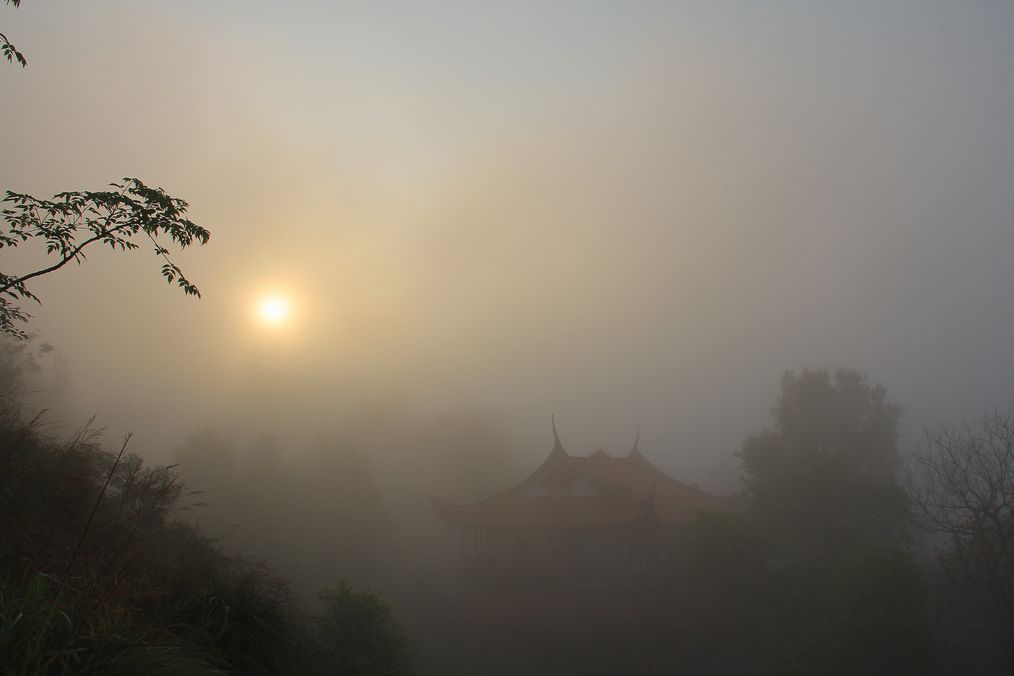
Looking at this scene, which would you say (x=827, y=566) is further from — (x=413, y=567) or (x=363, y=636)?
(x=413, y=567)

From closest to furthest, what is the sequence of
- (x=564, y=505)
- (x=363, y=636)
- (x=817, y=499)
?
(x=363, y=636) < (x=817, y=499) < (x=564, y=505)

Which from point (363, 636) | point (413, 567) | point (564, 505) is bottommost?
point (363, 636)

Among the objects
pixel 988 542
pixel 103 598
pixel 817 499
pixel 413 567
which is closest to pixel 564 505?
pixel 817 499

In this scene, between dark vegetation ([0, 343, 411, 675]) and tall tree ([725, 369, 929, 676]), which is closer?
dark vegetation ([0, 343, 411, 675])

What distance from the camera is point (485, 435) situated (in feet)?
181

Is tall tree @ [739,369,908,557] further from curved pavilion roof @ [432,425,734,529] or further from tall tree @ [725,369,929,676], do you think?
curved pavilion roof @ [432,425,734,529]

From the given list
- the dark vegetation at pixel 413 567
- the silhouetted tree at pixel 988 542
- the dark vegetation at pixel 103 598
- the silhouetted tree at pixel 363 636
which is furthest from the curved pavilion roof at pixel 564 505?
the dark vegetation at pixel 103 598

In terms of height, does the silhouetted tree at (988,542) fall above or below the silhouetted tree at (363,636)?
above

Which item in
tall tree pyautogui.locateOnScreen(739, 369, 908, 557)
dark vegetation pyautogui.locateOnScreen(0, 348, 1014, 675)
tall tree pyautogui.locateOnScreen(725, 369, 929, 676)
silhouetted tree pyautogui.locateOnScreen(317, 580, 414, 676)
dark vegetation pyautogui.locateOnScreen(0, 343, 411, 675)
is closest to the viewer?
dark vegetation pyautogui.locateOnScreen(0, 343, 411, 675)

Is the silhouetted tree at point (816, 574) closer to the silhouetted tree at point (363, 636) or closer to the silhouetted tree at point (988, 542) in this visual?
→ the silhouetted tree at point (988, 542)

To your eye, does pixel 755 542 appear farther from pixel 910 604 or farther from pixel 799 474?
pixel 910 604

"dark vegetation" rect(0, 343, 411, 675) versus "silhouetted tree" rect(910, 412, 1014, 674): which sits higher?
"silhouetted tree" rect(910, 412, 1014, 674)

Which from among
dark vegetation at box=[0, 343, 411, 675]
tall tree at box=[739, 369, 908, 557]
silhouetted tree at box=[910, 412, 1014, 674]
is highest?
tall tree at box=[739, 369, 908, 557]

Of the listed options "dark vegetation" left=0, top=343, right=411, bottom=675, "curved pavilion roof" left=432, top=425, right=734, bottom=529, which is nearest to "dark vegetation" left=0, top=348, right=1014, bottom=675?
"dark vegetation" left=0, top=343, right=411, bottom=675
